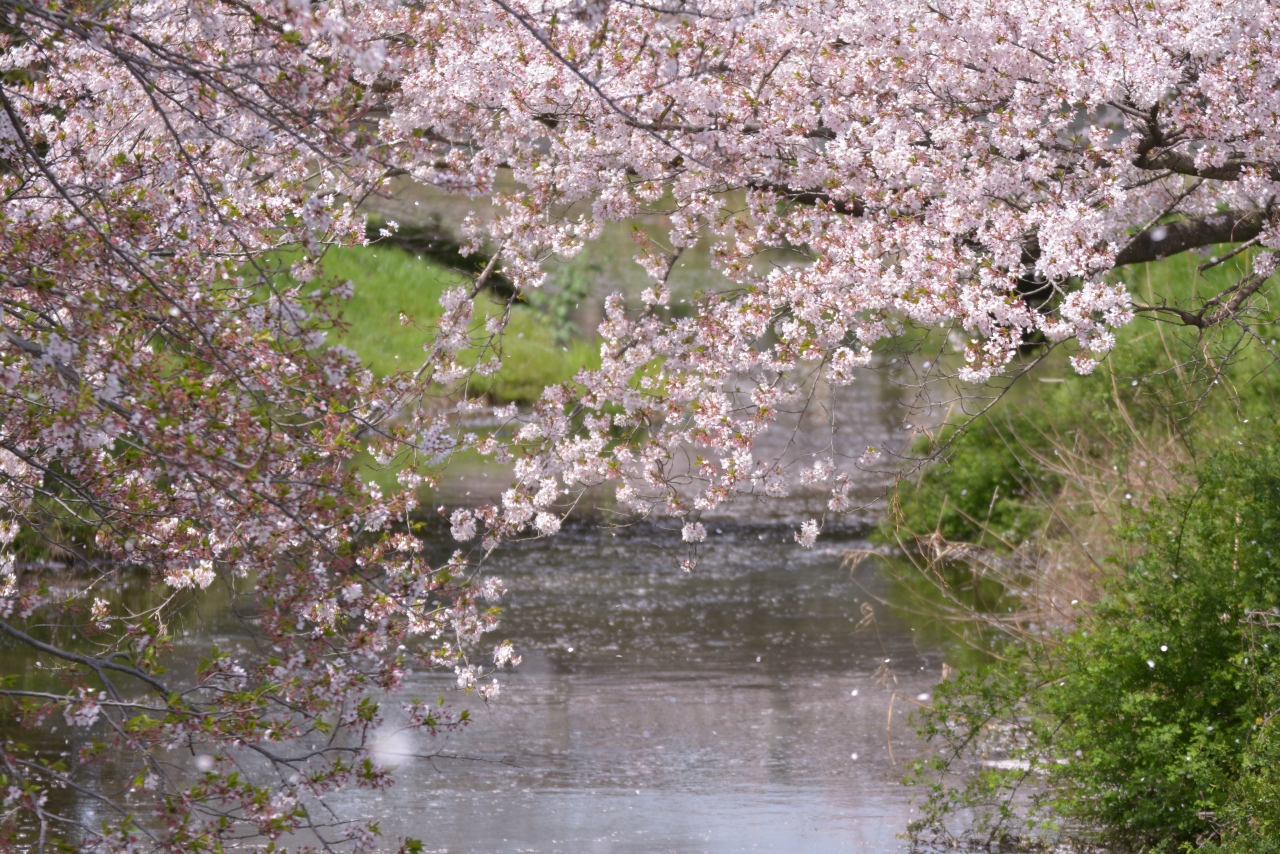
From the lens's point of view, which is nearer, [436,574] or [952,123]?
[436,574]

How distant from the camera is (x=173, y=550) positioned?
4.59 m

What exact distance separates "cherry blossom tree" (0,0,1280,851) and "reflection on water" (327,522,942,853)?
3.76 feet

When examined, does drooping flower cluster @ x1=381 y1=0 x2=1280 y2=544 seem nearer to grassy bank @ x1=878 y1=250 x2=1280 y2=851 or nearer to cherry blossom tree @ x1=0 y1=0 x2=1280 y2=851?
cherry blossom tree @ x1=0 y1=0 x2=1280 y2=851

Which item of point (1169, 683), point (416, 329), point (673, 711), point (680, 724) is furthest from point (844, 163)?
point (416, 329)

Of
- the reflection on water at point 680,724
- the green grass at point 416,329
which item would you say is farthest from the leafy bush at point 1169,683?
the green grass at point 416,329

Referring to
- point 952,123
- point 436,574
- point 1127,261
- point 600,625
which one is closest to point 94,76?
point 436,574

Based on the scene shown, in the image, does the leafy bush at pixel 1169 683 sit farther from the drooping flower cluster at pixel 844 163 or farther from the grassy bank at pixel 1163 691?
the drooping flower cluster at pixel 844 163

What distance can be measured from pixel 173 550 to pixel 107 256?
117 centimetres

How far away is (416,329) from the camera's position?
24.0m

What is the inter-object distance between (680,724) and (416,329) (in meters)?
15.7

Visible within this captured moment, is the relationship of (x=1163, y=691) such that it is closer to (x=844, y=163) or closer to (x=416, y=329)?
(x=844, y=163)

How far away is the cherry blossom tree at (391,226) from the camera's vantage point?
12.3 ft

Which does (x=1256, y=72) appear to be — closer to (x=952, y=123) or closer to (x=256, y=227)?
(x=952, y=123)

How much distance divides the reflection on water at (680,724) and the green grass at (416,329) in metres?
9.01
